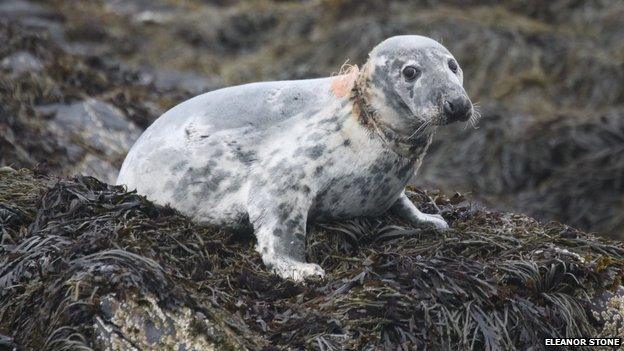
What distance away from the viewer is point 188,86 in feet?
49.8

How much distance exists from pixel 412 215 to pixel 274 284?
4.02 feet

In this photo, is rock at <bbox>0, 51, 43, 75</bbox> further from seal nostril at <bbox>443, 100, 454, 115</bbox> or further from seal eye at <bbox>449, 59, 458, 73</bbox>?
seal nostril at <bbox>443, 100, 454, 115</bbox>

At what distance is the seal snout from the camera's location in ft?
21.8

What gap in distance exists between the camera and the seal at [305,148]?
6.80 metres

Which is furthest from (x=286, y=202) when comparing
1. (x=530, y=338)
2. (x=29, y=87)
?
(x=29, y=87)

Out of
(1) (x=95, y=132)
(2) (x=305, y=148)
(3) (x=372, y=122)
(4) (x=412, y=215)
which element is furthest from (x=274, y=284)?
(1) (x=95, y=132)

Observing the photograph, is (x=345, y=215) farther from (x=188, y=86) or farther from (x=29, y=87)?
(x=188, y=86)

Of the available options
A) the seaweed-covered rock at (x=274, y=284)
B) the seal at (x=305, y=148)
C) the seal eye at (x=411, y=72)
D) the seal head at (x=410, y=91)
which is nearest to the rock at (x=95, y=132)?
the seaweed-covered rock at (x=274, y=284)

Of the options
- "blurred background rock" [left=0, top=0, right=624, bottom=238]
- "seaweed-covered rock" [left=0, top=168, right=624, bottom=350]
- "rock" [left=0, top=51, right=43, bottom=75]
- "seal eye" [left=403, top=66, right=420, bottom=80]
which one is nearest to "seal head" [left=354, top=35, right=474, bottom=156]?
"seal eye" [left=403, top=66, right=420, bottom=80]

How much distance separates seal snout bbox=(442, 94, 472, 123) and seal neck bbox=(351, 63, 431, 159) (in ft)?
1.35

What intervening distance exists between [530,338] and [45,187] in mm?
3052

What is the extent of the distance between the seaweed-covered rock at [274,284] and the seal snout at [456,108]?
2.41ft

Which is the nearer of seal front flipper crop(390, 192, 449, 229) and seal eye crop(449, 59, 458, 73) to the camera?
seal eye crop(449, 59, 458, 73)

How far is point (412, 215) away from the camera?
7406 mm
